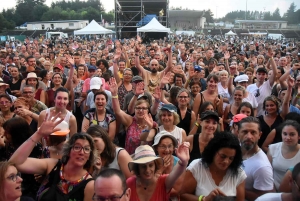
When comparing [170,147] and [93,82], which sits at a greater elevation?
[93,82]

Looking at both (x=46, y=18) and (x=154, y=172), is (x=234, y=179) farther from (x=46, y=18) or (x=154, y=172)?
(x=46, y=18)

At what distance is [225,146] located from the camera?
268 centimetres

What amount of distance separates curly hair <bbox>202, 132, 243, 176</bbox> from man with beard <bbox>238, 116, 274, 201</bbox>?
0.88ft

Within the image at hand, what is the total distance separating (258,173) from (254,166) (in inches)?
3.1

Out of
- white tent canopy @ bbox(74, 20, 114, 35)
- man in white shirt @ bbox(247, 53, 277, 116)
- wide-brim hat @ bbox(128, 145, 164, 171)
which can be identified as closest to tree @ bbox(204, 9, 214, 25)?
white tent canopy @ bbox(74, 20, 114, 35)

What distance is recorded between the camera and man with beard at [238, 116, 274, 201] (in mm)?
2787

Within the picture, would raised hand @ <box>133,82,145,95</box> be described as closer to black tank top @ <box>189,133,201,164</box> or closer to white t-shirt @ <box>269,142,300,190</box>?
black tank top @ <box>189,133,201,164</box>

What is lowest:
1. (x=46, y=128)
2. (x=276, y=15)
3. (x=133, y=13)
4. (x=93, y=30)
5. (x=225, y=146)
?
(x=225, y=146)

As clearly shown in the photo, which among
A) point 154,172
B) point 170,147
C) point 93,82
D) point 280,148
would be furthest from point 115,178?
point 93,82

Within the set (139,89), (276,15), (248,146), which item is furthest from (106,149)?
(276,15)

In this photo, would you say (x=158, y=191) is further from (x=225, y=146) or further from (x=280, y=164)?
(x=280, y=164)

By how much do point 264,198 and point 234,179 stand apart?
43cm

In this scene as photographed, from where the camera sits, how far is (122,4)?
30375 millimetres

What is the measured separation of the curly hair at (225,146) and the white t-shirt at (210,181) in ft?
0.16
